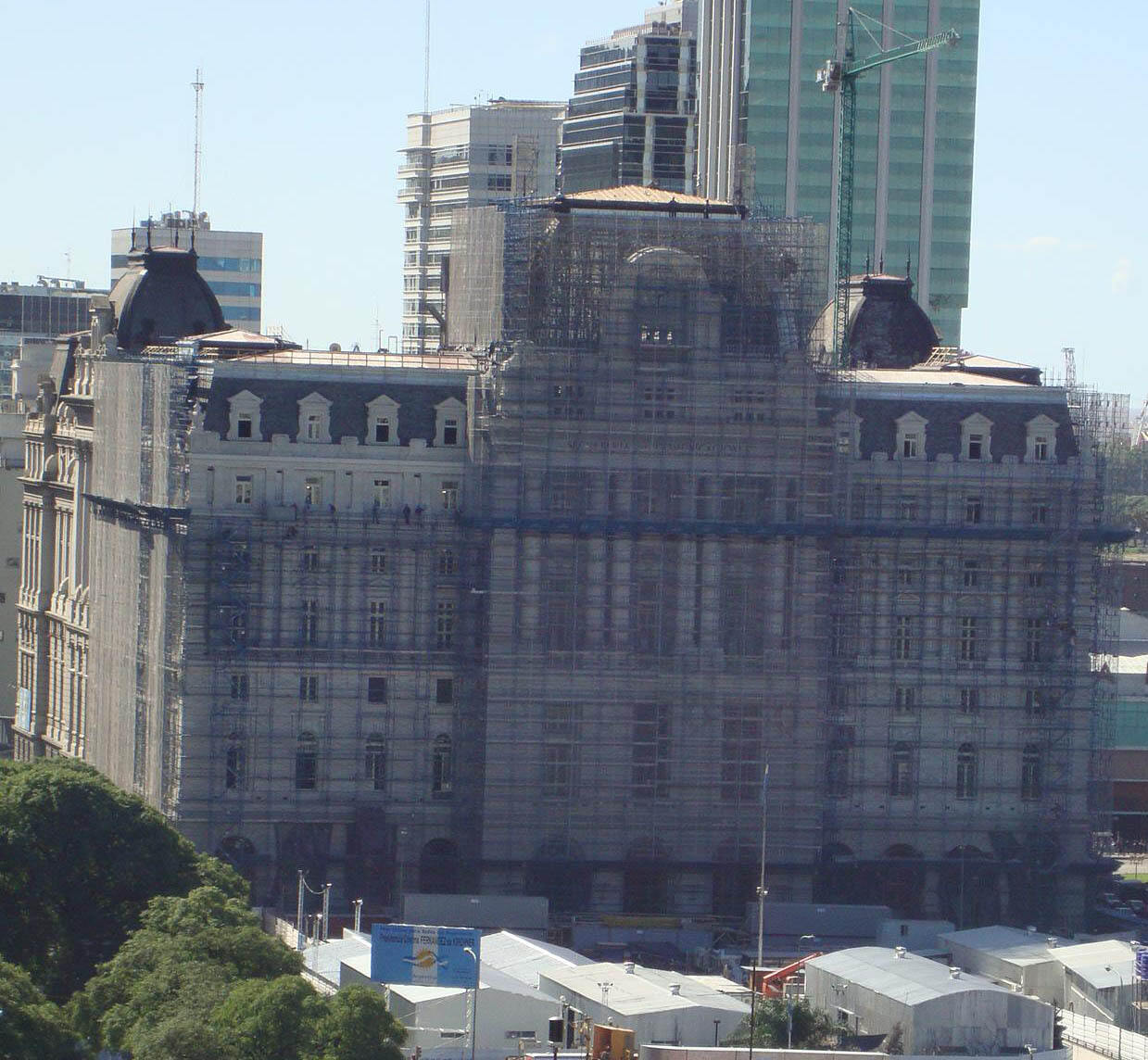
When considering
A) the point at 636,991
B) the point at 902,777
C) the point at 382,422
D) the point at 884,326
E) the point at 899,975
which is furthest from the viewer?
the point at 884,326

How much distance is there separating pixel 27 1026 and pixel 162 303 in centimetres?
8287

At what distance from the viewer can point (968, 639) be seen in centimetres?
15075

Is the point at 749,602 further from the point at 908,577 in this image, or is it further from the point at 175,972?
the point at 175,972

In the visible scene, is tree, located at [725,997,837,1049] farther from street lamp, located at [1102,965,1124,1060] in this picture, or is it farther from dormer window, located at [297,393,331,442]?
dormer window, located at [297,393,331,442]

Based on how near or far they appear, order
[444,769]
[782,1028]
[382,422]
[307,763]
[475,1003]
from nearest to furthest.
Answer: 1. [475,1003]
2. [782,1028]
3. [307,763]
4. [382,422]
5. [444,769]

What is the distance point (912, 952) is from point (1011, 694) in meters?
16.0

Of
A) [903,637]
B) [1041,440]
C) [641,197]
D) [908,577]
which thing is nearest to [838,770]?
[903,637]

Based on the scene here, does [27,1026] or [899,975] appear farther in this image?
[899,975]

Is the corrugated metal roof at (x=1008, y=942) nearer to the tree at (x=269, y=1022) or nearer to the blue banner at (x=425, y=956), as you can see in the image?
the blue banner at (x=425, y=956)

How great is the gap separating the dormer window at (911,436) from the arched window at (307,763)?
93.2ft

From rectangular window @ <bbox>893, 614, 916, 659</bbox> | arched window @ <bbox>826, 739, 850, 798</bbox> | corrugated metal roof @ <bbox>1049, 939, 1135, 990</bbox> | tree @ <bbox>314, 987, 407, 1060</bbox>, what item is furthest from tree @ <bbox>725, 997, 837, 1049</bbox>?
rectangular window @ <bbox>893, 614, 916, 659</bbox>

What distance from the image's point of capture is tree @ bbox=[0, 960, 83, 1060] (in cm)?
9500

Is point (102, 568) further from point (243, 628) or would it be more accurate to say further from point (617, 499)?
point (617, 499)

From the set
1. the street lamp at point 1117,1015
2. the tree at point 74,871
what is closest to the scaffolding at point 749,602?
the street lamp at point 1117,1015
